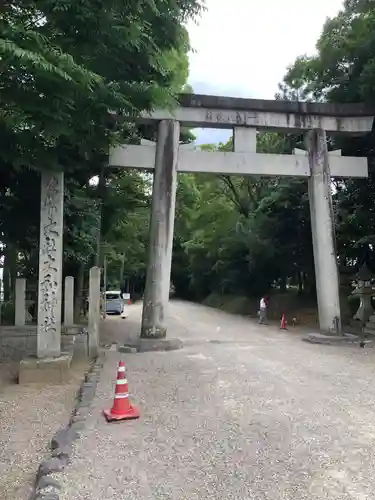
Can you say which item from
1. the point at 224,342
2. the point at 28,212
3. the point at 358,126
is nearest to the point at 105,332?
the point at 224,342

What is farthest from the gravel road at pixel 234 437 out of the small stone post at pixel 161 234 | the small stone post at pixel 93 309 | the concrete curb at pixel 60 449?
the small stone post at pixel 161 234

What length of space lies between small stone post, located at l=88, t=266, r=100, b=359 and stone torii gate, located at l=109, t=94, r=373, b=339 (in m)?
1.79

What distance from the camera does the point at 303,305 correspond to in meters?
24.8

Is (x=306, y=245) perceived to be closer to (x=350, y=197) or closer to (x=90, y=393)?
(x=350, y=197)

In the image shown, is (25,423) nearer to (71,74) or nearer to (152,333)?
(71,74)

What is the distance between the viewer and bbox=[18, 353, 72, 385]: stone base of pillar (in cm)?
801

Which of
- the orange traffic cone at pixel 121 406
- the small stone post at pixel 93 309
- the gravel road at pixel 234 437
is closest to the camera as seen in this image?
the gravel road at pixel 234 437

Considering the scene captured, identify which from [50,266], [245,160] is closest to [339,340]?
[245,160]

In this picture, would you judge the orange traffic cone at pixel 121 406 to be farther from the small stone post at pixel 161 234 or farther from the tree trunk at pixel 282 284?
the tree trunk at pixel 282 284

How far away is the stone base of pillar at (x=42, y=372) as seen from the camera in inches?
315

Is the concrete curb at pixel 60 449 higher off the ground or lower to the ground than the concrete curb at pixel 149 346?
lower

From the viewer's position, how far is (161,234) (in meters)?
12.7

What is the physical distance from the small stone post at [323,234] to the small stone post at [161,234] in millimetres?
4323

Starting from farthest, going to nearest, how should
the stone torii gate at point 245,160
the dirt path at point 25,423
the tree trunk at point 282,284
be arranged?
the tree trunk at point 282,284, the stone torii gate at point 245,160, the dirt path at point 25,423
